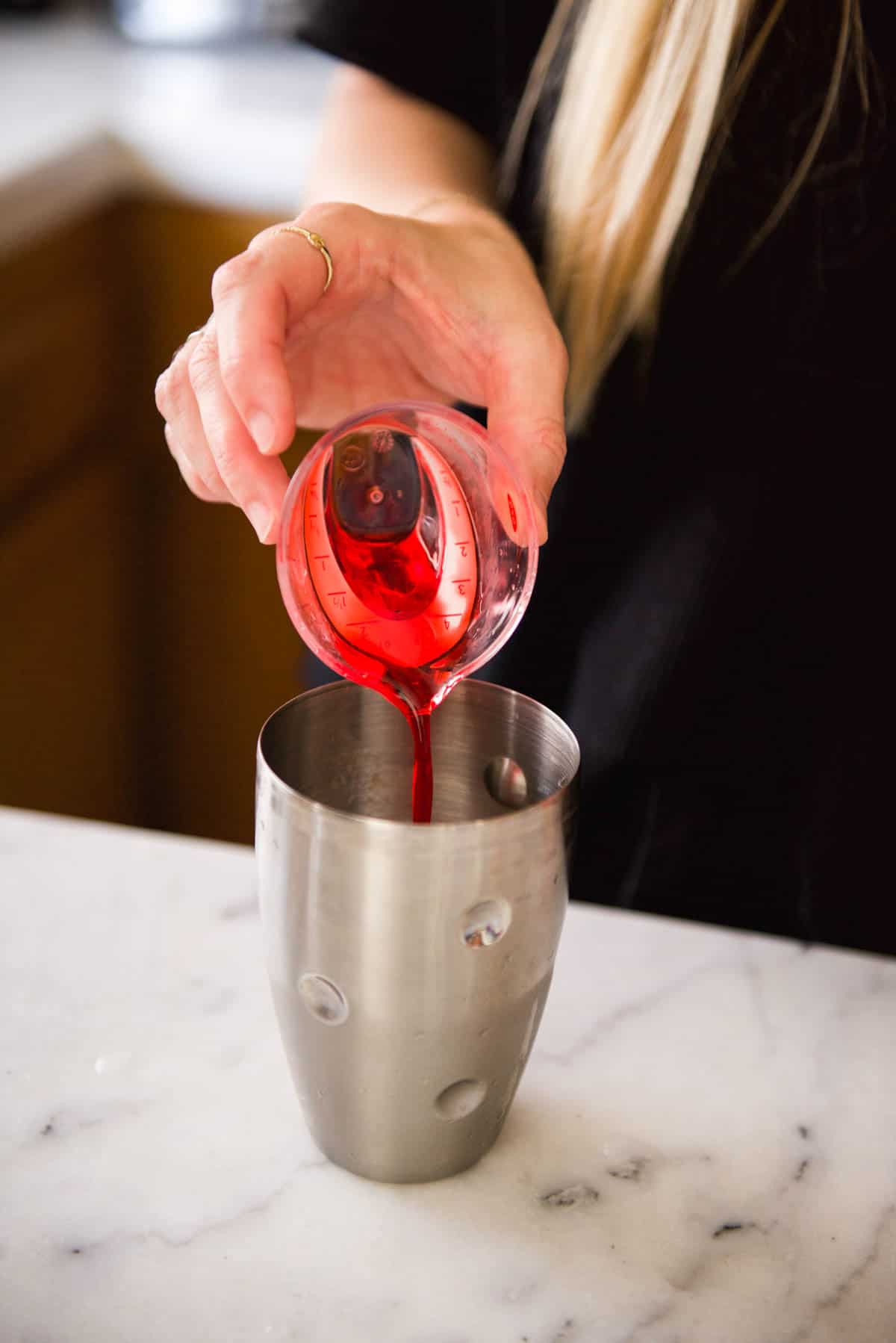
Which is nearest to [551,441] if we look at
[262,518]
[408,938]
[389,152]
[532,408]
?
[532,408]

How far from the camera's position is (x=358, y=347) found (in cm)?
77

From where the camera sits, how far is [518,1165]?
573mm

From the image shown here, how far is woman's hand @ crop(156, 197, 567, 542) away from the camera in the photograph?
1.99 feet

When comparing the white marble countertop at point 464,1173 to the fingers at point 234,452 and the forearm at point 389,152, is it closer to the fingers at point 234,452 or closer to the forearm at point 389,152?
the fingers at point 234,452

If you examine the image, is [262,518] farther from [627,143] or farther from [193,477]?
[627,143]

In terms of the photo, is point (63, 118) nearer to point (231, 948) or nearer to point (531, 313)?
point (531, 313)

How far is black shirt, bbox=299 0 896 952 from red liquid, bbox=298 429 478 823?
1.07ft

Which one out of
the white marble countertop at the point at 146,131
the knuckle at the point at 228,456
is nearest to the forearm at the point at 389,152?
the knuckle at the point at 228,456

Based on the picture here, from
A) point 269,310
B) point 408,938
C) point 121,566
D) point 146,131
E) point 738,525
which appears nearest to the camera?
point 408,938

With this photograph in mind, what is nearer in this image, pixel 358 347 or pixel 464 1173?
pixel 464 1173

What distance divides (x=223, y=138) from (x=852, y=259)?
3.09ft

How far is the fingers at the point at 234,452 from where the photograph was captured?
61cm

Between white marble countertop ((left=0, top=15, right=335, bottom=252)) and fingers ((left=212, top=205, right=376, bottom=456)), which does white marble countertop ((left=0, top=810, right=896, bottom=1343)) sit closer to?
fingers ((left=212, top=205, right=376, bottom=456))

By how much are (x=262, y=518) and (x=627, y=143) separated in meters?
0.36
